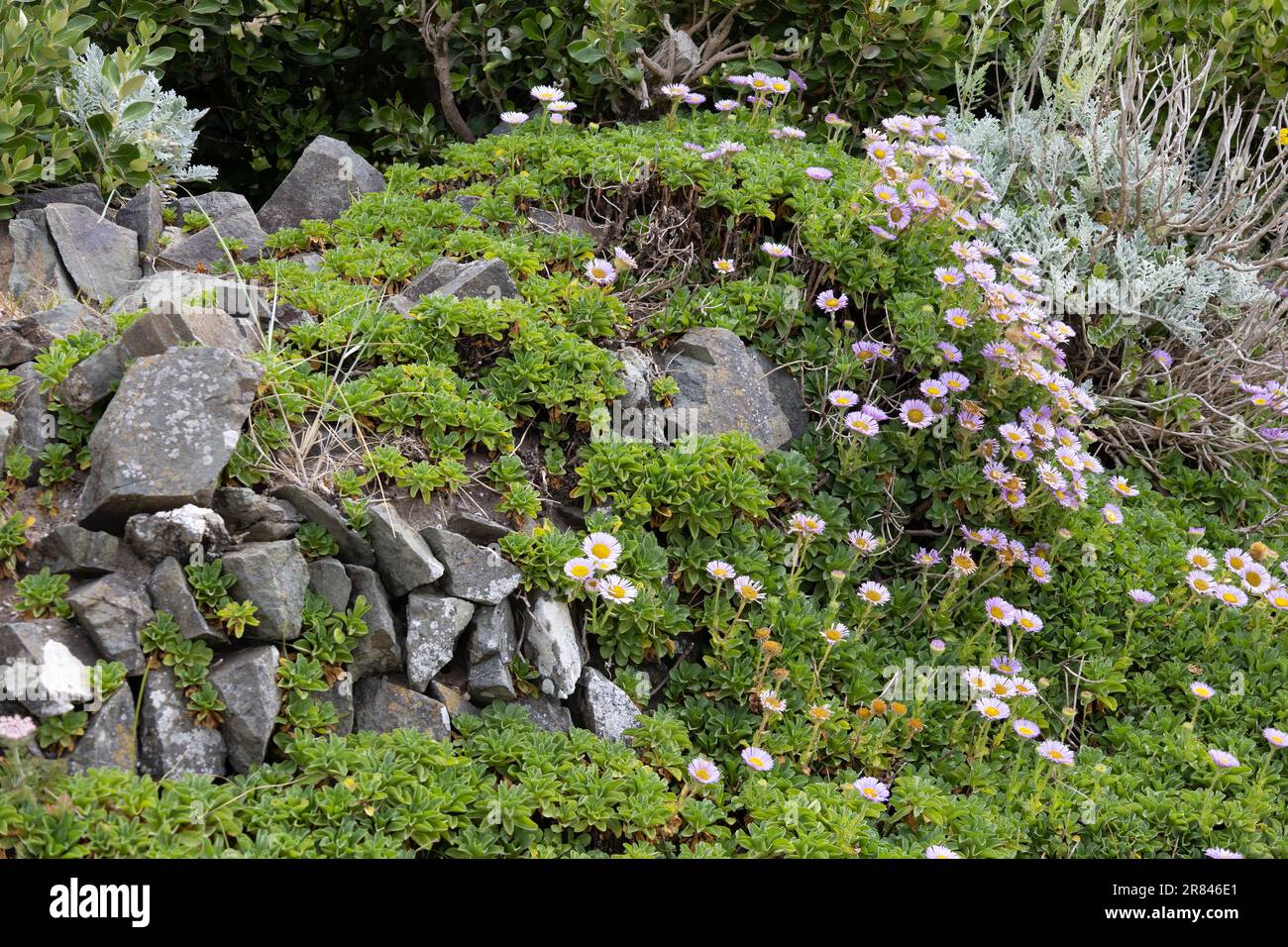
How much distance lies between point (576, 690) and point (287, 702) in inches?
35.5

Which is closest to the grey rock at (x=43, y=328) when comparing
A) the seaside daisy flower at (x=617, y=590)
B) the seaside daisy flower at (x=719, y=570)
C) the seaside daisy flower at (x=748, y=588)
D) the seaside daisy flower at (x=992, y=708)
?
the seaside daisy flower at (x=617, y=590)

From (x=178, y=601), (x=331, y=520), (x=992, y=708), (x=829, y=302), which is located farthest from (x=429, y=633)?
(x=829, y=302)

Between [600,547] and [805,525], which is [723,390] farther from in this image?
[600,547]

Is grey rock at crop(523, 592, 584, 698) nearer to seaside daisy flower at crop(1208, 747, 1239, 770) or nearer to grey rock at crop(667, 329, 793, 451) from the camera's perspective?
grey rock at crop(667, 329, 793, 451)

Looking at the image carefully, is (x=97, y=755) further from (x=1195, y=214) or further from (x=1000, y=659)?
(x=1195, y=214)

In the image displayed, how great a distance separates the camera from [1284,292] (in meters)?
5.53

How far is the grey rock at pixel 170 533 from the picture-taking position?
3.16 m

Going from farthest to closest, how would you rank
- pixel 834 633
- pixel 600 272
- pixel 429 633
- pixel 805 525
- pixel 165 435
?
1. pixel 600 272
2. pixel 805 525
3. pixel 834 633
4. pixel 429 633
5. pixel 165 435

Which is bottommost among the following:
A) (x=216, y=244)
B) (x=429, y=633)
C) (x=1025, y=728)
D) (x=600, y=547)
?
(x=1025, y=728)

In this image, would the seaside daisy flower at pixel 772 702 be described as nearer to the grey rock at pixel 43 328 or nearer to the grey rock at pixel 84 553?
the grey rock at pixel 84 553

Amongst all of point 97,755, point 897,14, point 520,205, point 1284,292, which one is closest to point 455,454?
point 97,755

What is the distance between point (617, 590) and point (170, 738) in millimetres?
1334

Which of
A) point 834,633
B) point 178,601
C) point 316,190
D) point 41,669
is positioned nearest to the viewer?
point 41,669

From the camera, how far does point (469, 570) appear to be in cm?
353
